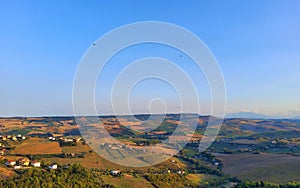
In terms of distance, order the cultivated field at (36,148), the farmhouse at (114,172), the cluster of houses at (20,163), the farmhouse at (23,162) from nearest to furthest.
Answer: the farmhouse at (114,172), the cluster of houses at (20,163), the farmhouse at (23,162), the cultivated field at (36,148)

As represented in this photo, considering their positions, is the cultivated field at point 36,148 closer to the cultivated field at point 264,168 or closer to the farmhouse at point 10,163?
the farmhouse at point 10,163

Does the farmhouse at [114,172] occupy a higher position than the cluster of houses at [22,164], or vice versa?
the cluster of houses at [22,164]

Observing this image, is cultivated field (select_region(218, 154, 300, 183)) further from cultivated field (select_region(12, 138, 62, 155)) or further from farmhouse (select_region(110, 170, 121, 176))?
cultivated field (select_region(12, 138, 62, 155))

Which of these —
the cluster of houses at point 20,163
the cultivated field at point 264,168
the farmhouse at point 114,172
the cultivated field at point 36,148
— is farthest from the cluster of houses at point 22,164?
the cultivated field at point 264,168

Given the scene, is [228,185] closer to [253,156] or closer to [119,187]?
[119,187]

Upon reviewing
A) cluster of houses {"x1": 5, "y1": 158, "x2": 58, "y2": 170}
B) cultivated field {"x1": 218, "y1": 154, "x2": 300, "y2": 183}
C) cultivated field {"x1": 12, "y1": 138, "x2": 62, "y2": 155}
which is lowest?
cultivated field {"x1": 218, "y1": 154, "x2": 300, "y2": 183}

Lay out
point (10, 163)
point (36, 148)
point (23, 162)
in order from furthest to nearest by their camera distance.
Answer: point (36, 148), point (23, 162), point (10, 163)

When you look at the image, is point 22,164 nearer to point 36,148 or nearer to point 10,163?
point 10,163

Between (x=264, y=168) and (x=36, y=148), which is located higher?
(x=36, y=148)

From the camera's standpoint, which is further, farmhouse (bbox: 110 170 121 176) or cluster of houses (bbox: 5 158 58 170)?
cluster of houses (bbox: 5 158 58 170)

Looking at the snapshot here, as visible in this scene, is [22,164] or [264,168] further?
[264,168]

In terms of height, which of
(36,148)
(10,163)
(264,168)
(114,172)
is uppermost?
(36,148)

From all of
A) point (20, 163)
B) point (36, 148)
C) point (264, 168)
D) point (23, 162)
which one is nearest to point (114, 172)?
point (23, 162)

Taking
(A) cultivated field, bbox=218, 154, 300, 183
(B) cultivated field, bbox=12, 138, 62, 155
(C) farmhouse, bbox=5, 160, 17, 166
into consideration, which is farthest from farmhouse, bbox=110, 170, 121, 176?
(A) cultivated field, bbox=218, 154, 300, 183
